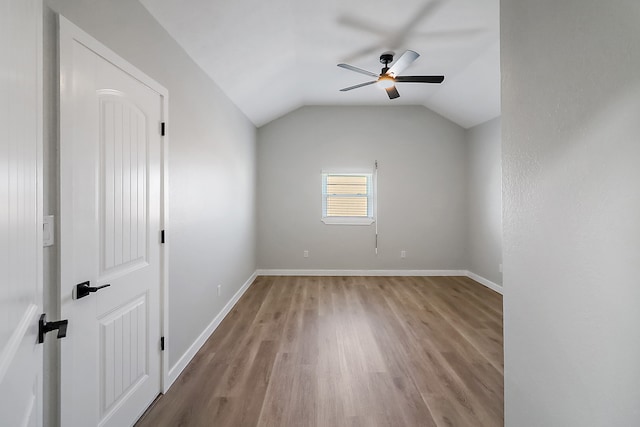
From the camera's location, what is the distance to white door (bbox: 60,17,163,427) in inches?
48.9

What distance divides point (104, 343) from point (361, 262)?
162 inches

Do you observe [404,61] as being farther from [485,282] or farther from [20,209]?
[485,282]

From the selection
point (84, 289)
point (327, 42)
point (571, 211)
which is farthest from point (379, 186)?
point (84, 289)

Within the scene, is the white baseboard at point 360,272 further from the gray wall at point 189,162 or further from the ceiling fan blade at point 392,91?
the ceiling fan blade at point 392,91

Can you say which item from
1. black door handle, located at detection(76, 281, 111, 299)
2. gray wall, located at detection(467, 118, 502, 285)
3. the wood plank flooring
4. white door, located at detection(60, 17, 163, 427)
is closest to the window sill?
the wood plank flooring

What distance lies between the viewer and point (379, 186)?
511 centimetres

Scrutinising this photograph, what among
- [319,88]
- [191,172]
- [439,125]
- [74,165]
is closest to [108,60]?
[74,165]

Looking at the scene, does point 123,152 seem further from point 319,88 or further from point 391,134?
point 391,134

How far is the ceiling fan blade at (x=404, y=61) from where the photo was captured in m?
2.68

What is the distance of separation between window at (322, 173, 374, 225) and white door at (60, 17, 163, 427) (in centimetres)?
351

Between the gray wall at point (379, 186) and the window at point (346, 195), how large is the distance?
0.53 feet

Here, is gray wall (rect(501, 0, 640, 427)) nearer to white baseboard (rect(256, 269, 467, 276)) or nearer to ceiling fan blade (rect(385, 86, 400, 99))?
ceiling fan blade (rect(385, 86, 400, 99))

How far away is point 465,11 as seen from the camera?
97.9 inches

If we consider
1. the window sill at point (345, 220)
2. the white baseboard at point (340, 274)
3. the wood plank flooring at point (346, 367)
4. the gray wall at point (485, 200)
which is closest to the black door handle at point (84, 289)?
the wood plank flooring at point (346, 367)
